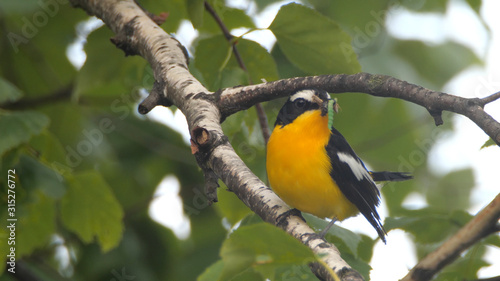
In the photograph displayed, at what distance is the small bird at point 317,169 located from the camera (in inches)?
157

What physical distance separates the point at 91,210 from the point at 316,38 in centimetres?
222

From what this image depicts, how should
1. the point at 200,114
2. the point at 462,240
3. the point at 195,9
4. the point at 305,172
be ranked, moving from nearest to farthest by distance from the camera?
the point at 462,240, the point at 200,114, the point at 195,9, the point at 305,172

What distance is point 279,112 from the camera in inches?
188

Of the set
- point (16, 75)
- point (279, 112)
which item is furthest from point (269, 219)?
point (16, 75)

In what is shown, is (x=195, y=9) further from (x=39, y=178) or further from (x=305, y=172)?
(x=39, y=178)

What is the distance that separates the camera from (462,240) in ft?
4.36

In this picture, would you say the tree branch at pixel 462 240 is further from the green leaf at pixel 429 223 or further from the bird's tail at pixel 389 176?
the bird's tail at pixel 389 176

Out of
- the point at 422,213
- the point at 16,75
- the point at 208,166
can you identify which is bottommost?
the point at 208,166

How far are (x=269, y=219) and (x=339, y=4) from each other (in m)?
3.00

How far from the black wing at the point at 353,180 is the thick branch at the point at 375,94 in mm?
1249

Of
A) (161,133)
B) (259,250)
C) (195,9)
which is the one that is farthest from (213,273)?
(161,133)

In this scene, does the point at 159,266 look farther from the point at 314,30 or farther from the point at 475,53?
the point at 475,53

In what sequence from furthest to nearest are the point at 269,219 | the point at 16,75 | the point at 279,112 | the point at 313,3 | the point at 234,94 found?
the point at 16,75 → the point at 313,3 → the point at 279,112 → the point at 234,94 → the point at 269,219

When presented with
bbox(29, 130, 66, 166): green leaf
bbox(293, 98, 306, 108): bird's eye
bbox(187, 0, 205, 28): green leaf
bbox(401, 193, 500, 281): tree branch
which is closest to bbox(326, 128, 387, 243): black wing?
bbox(293, 98, 306, 108): bird's eye
